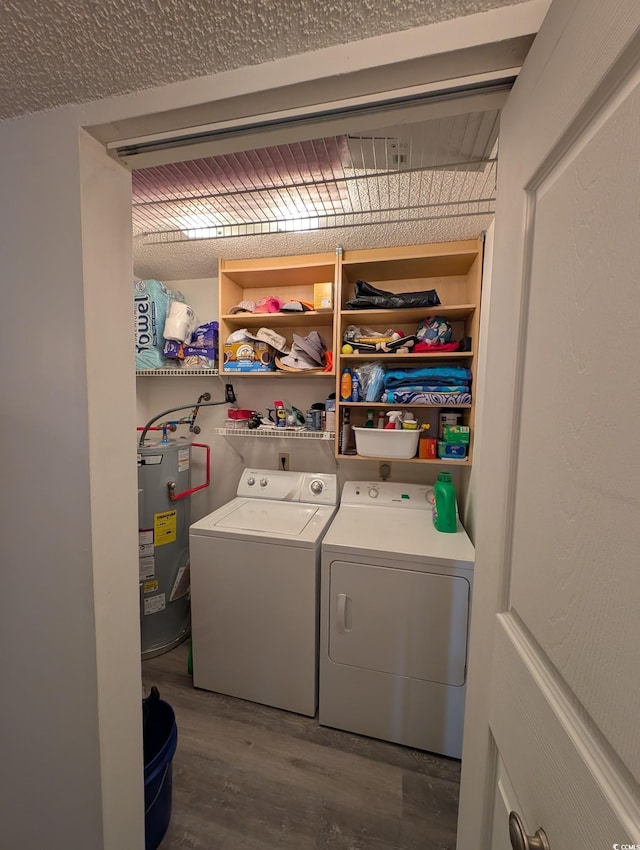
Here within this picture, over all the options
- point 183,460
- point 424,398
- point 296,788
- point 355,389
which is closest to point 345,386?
point 355,389

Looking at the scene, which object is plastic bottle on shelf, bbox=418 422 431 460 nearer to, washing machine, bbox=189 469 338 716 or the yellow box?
washing machine, bbox=189 469 338 716

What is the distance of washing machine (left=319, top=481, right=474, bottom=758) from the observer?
1391 mm

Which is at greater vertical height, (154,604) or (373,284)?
(373,284)

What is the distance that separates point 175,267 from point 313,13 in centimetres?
190

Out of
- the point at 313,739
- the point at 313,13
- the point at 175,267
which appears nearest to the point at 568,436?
the point at 313,13

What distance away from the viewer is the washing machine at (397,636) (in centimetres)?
139

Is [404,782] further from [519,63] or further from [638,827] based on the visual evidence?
[519,63]

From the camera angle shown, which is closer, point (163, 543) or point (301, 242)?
point (301, 242)

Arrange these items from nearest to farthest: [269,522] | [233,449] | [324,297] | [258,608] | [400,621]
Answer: [400,621] → [258,608] → [269,522] → [324,297] → [233,449]

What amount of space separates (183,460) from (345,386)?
115 cm

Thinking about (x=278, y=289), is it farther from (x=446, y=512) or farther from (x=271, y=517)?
(x=446, y=512)

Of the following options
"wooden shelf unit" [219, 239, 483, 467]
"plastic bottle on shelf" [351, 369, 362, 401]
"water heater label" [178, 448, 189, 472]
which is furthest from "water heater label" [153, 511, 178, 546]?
"plastic bottle on shelf" [351, 369, 362, 401]

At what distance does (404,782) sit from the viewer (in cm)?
133

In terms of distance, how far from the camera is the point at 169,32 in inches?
22.3
